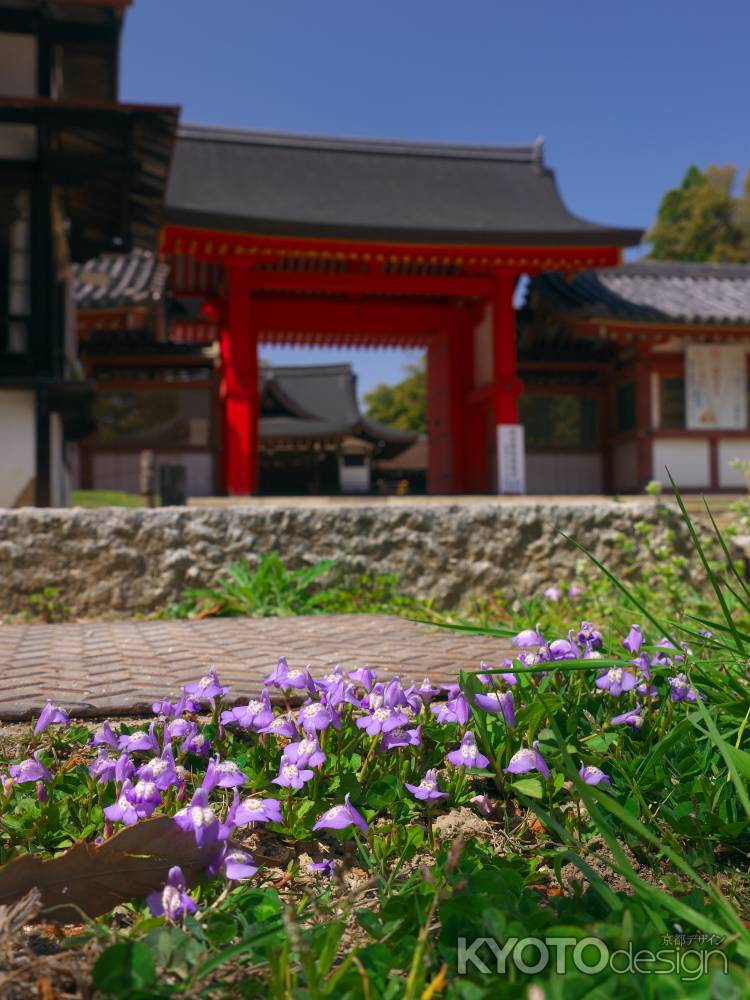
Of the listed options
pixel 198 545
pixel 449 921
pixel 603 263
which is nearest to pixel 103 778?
pixel 449 921

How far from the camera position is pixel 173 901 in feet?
3.48

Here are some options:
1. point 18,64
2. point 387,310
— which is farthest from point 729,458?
point 18,64

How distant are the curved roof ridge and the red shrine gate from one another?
374cm

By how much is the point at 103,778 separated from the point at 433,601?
129 inches

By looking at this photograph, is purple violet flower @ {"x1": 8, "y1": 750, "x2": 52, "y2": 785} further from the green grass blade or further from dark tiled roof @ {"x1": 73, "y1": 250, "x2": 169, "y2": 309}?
dark tiled roof @ {"x1": 73, "y1": 250, "x2": 169, "y2": 309}

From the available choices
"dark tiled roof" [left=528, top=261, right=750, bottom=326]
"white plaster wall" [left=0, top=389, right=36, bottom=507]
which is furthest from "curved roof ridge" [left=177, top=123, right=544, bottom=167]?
"white plaster wall" [left=0, top=389, right=36, bottom=507]

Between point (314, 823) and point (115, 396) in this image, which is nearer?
point (314, 823)

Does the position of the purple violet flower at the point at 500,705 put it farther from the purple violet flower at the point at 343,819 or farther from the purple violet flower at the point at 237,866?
the purple violet flower at the point at 237,866

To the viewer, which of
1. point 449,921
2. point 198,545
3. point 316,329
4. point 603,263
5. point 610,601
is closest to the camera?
point 449,921

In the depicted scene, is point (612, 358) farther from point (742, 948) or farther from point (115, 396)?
point (742, 948)

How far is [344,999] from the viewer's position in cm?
91

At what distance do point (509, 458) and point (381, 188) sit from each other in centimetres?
549

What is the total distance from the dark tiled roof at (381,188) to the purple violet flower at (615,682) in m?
8.89

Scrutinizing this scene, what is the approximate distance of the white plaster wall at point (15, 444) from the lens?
6.74 meters
